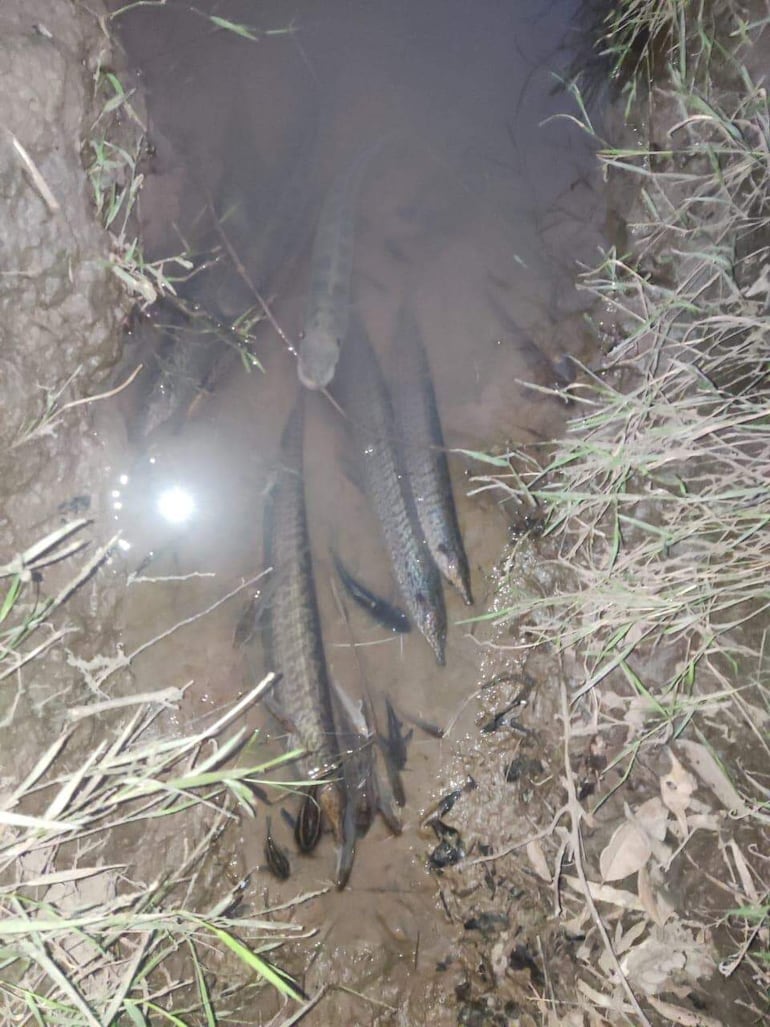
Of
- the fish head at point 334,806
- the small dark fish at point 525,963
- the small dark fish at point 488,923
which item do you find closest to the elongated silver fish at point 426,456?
the fish head at point 334,806

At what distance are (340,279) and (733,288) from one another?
95.5 inches

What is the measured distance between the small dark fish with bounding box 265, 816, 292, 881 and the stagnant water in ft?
0.14

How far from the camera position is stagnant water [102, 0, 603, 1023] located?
3.56 meters

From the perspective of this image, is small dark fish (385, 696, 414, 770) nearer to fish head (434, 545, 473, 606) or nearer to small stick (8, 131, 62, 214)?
fish head (434, 545, 473, 606)

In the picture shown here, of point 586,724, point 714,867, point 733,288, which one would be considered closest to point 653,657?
point 586,724

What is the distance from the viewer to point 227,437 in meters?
Answer: 3.92

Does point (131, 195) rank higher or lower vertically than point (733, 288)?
higher

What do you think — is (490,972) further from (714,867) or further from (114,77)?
(114,77)

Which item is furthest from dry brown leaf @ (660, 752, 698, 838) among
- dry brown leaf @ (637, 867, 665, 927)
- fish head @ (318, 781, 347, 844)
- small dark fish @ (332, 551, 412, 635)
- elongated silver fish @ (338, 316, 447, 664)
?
fish head @ (318, 781, 347, 844)

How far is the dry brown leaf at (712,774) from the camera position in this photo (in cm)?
270

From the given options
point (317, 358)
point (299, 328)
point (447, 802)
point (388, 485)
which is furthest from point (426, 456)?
point (447, 802)

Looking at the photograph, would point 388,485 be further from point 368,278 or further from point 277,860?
point 277,860

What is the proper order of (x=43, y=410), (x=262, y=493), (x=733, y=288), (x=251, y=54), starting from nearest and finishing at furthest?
(x=733, y=288), (x=43, y=410), (x=262, y=493), (x=251, y=54)

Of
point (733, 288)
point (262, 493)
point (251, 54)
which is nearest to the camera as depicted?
point (733, 288)
